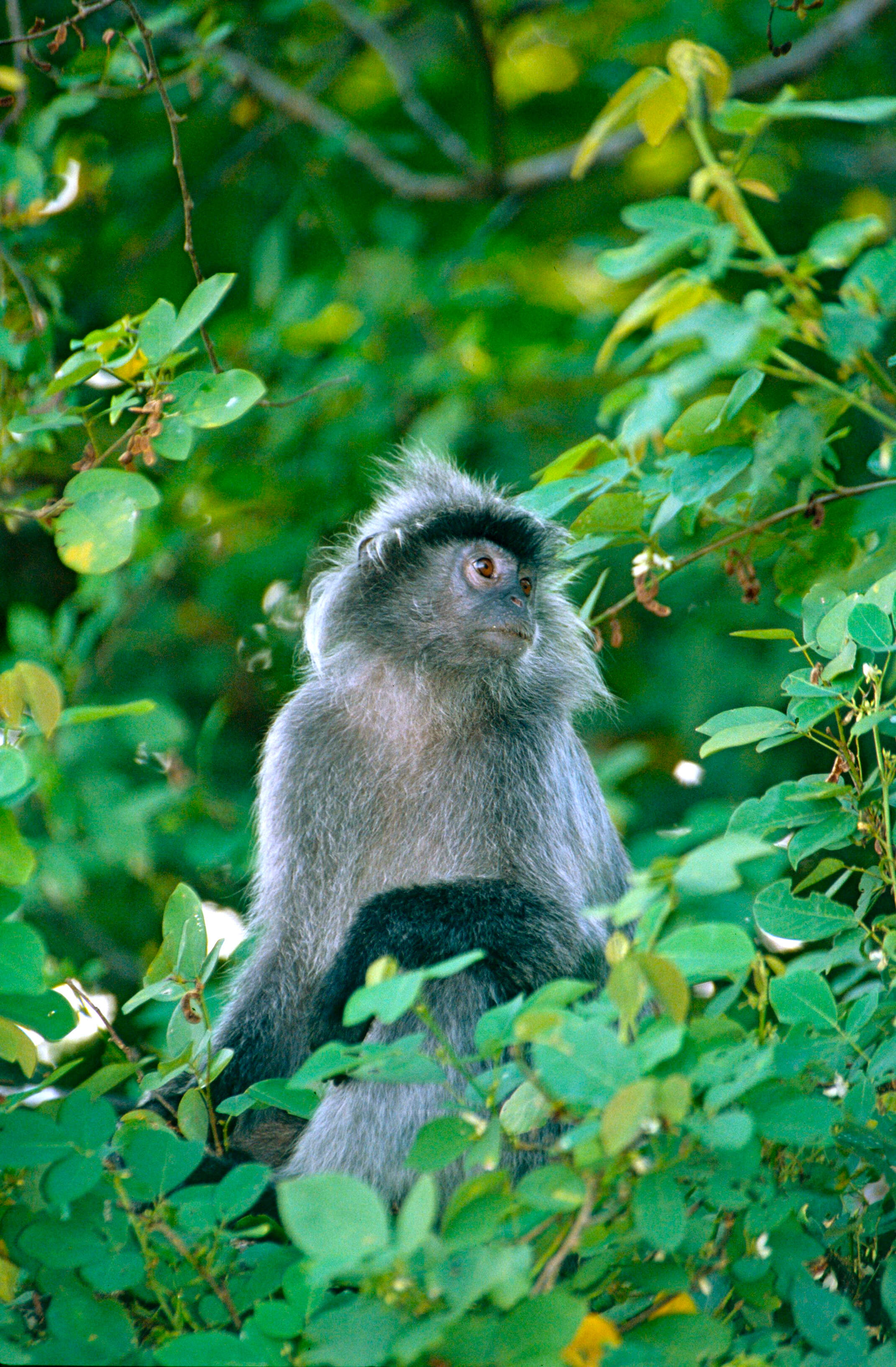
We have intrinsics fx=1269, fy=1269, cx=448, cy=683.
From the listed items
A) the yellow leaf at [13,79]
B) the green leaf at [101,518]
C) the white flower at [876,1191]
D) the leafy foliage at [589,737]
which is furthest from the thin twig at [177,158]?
the white flower at [876,1191]

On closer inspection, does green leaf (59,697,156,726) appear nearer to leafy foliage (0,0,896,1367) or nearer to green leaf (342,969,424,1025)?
leafy foliage (0,0,896,1367)

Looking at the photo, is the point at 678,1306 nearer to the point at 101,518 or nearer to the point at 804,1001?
the point at 804,1001

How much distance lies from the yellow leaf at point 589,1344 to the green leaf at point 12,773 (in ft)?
3.04

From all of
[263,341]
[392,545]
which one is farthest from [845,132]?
[392,545]

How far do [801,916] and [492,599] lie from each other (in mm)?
1740

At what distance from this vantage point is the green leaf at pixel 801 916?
2.01 metres

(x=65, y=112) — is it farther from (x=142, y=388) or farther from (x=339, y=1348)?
(x=339, y=1348)

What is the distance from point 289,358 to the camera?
5.41m

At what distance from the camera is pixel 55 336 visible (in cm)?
458

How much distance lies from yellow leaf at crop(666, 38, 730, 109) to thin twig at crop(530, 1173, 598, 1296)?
120 centimetres

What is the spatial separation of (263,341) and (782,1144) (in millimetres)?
3782

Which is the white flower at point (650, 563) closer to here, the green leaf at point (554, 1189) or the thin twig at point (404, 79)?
the green leaf at point (554, 1189)

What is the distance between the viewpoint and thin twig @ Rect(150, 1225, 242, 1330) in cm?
157

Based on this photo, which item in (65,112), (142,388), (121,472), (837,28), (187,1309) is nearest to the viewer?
(187,1309)
